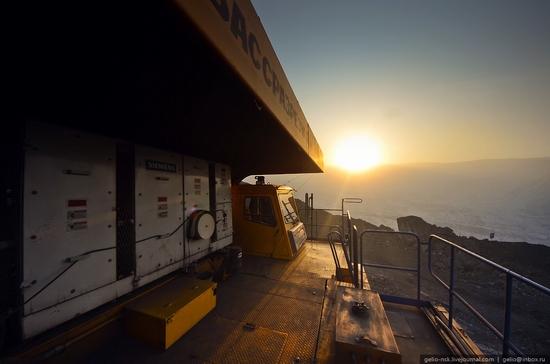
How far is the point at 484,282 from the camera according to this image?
31.2 ft

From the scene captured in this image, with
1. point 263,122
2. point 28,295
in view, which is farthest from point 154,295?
point 263,122

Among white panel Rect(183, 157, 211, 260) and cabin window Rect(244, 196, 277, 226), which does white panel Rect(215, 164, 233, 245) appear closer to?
white panel Rect(183, 157, 211, 260)

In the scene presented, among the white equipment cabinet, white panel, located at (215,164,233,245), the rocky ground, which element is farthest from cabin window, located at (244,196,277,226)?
the rocky ground

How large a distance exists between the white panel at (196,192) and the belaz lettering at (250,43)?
237 cm

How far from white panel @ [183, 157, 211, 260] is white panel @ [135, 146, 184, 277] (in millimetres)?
149

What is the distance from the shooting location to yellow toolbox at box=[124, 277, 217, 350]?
223 cm

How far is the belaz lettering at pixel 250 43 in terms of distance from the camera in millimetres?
1096

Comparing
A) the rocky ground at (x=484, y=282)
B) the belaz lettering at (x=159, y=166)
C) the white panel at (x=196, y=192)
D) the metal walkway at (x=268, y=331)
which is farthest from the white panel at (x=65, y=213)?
the rocky ground at (x=484, y=282)

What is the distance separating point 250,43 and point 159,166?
2.46 m

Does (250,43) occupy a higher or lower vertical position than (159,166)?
higher

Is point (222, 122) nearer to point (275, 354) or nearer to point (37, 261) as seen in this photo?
point (37, 261)

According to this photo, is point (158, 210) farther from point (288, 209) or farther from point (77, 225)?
point (288, 209)

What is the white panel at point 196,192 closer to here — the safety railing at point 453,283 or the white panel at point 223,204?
the white panel at point 223,204

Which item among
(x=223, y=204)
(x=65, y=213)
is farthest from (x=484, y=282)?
(x=65, y=213)
